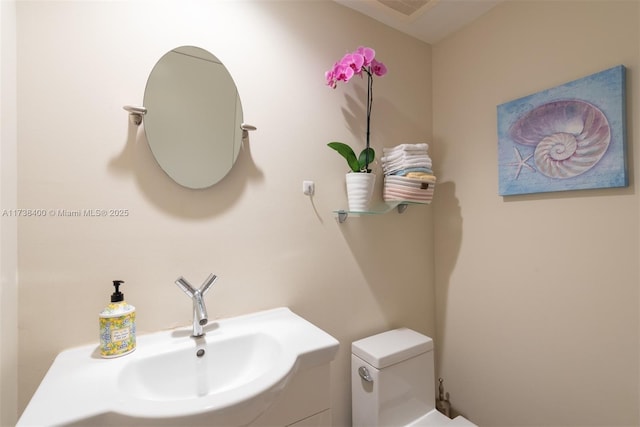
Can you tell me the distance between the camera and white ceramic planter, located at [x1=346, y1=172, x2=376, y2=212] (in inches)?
47.1

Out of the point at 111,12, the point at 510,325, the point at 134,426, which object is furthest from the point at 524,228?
the point at 111,12

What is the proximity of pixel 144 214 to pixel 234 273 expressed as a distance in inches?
14.0

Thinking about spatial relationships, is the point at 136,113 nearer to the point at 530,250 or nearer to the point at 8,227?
the point at 8,227

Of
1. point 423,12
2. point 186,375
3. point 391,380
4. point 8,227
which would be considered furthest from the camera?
point 423,12

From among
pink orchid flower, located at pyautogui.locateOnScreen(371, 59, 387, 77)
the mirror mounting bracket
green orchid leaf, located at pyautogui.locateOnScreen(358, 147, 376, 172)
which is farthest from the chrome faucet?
pink orchid flower, located at pyautogui.locateOnScreen(371, 59, 387, 77)

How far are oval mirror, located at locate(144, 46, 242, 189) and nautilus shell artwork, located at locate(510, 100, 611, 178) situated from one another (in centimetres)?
120

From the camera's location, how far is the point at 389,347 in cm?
124

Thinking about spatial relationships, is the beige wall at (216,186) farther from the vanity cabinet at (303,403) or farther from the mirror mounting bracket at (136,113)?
the vanity cabinet at (303,403)

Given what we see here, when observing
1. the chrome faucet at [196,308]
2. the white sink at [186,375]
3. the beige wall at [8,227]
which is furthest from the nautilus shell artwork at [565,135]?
the beige wall at [8,227]

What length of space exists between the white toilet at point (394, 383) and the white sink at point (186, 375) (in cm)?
44

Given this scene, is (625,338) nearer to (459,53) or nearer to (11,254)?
(459,53)

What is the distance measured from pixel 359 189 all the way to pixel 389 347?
27.9 inches

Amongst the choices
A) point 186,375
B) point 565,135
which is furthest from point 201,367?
point 565,135

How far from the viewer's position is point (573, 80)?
1076 mm
